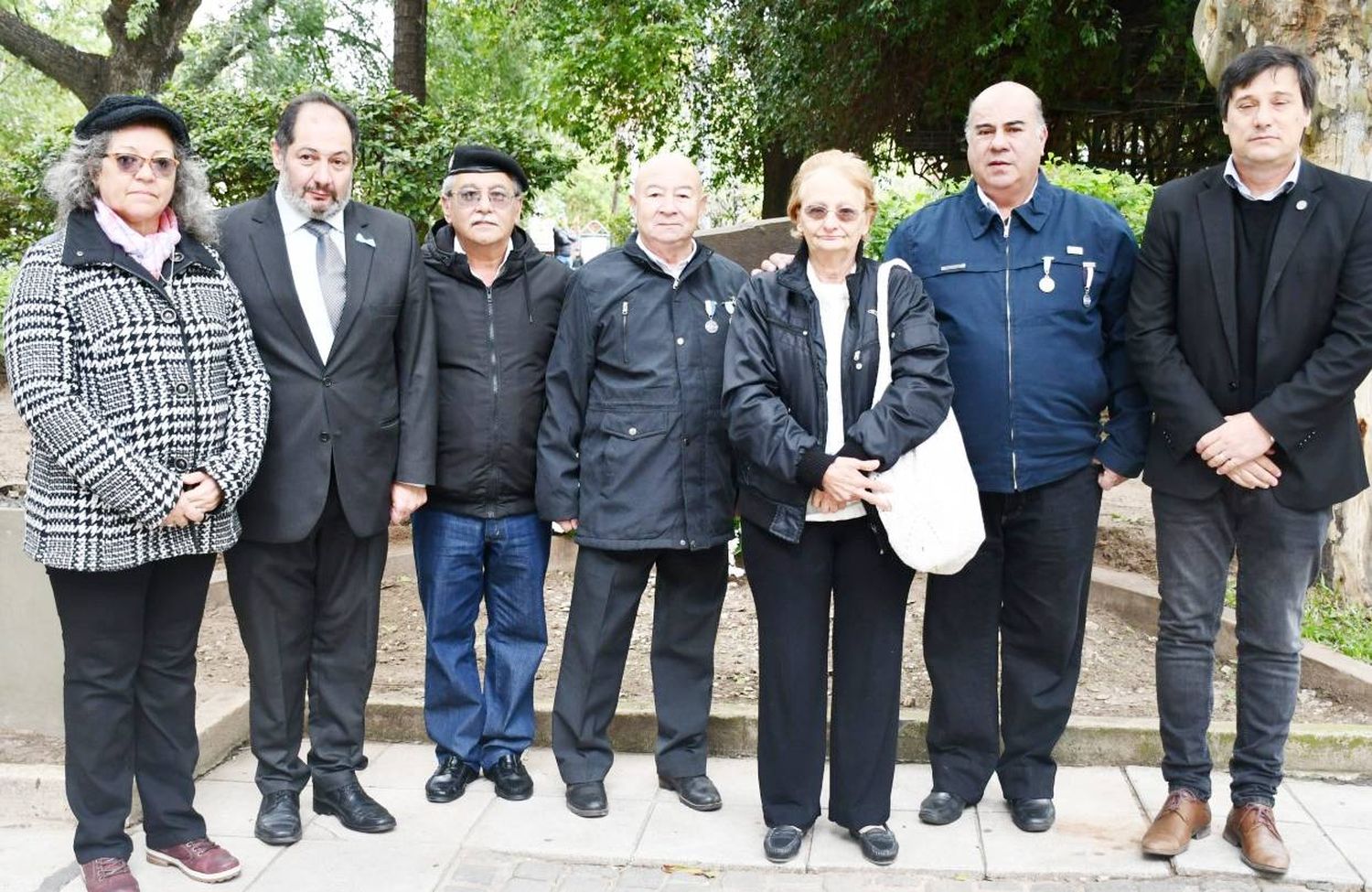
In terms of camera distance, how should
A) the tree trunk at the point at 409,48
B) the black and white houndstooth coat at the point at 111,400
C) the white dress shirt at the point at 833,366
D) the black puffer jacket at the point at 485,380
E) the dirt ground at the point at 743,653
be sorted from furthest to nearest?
1. the tree trunk at the point at 409,48
2. the dirt ground at the point at 743,653
3. the black puffer jacket at the point at 485,380
4. the white dress shirt at the point at 833,366
5. the black and white houndstooth coat at the point at 111,400

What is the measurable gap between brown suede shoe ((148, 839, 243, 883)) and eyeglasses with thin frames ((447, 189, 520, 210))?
6.84 ft

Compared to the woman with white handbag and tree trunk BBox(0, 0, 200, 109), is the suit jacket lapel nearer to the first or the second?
the woman with white handbag

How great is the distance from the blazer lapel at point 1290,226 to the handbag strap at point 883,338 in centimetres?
105

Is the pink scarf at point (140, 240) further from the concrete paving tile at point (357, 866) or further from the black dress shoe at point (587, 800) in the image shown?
the black dress shoe at point (587, 800)

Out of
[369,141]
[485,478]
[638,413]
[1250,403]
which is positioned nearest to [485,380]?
[485,478]

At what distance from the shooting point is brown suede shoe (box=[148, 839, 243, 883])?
3656 millimetres

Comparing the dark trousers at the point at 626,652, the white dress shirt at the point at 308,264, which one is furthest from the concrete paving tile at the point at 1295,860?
the white dress shirt at the point at 308,264

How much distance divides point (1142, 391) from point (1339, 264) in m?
0.65

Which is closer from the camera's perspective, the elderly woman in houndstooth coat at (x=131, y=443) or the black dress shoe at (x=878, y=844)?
the elderly woman in houndstooth coat at (x=131, y=443)

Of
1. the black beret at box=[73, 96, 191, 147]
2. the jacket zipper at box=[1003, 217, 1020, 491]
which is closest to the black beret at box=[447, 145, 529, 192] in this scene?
the black beret at box=[73, 96, 191, 147]

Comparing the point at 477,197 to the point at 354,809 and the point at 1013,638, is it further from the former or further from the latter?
the point at 1013,638

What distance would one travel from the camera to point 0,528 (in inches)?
173

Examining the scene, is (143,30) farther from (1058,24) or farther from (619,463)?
(619,463)

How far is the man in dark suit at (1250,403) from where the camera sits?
3.55m
